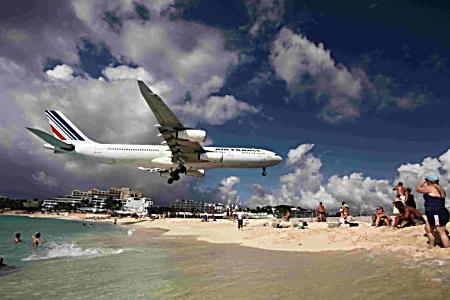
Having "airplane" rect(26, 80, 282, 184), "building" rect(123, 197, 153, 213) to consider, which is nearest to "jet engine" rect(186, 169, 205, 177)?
"airplane" rect(26, 80, 282, 184)

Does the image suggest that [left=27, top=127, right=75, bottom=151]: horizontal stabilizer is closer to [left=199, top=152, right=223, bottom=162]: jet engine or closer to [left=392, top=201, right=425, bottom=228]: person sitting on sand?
[left=199, top=152, right=223, bottom=162]: jet engine

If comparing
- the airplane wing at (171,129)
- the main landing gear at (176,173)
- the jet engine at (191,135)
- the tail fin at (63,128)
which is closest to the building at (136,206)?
the tail fin at (63,128)

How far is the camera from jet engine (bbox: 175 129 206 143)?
29036 millimetres

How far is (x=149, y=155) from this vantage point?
33750mm

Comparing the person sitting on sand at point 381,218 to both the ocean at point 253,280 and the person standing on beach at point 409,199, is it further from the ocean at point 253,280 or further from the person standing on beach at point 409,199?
the ocean at point 253,280

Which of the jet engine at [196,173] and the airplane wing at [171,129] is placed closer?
the airplane wing at [171,129]

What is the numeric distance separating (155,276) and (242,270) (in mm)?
2171

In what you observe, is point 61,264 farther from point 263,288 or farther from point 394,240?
point 394,240

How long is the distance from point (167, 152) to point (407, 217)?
2515cm

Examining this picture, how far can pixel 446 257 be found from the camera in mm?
7238

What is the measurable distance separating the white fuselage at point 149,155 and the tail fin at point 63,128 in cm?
139

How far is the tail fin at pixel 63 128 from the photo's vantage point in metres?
36.1

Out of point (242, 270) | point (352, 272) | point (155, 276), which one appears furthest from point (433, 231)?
point (155, 276)

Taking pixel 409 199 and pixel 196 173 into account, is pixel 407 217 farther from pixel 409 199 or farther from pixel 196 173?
pixel 196 173
